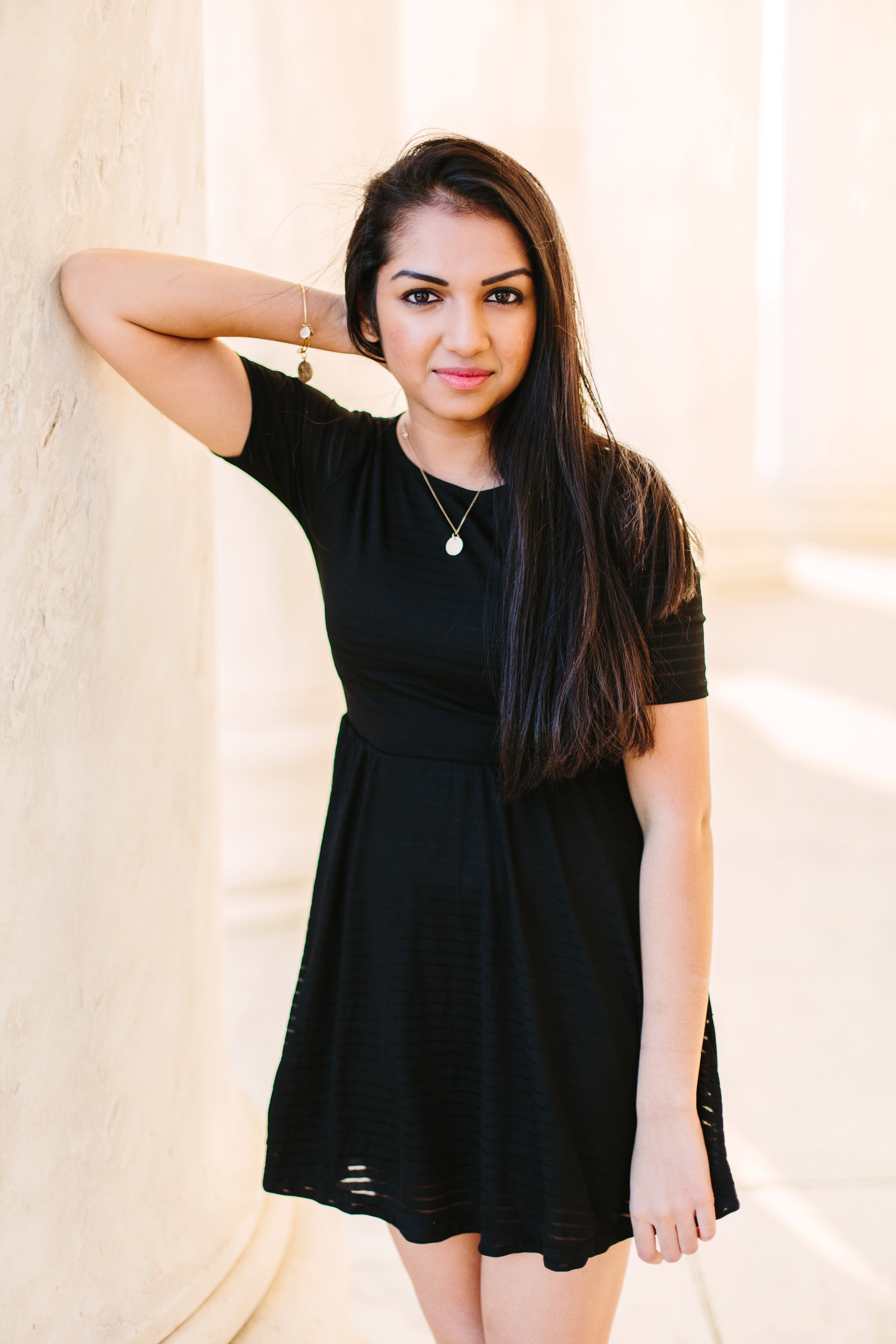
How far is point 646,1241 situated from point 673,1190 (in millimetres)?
60

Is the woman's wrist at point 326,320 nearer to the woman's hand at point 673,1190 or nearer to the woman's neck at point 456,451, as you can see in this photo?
the woman's neck at point 456,451

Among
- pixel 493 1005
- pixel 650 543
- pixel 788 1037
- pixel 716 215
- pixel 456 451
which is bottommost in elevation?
pixel 788 1037

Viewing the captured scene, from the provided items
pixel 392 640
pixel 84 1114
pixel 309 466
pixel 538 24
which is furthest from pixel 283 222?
pixel 538 24

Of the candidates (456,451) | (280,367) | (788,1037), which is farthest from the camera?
(280,367)

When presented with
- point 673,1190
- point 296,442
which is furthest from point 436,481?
point 673,1190

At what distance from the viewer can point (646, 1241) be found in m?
1.18

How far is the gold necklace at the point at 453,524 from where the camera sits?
1.23 metres

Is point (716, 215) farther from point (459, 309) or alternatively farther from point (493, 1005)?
point (493, 1005)

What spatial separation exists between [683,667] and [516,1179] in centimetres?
58

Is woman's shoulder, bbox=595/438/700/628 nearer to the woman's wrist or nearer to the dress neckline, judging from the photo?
the dress neckline

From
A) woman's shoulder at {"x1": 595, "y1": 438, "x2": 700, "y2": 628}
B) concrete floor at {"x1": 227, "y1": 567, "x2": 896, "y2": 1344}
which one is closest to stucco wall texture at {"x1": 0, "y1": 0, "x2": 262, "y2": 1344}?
woman's shoulder at {"x1": 595, "y1": 438, "x2": 700, "y2": 628}

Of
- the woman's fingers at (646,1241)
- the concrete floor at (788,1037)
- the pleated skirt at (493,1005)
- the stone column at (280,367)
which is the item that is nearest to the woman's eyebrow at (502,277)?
the pleated skirt at (493,1005)

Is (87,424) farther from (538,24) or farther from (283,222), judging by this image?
(538,24)

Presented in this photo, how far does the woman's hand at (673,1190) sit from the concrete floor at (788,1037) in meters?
0.95
